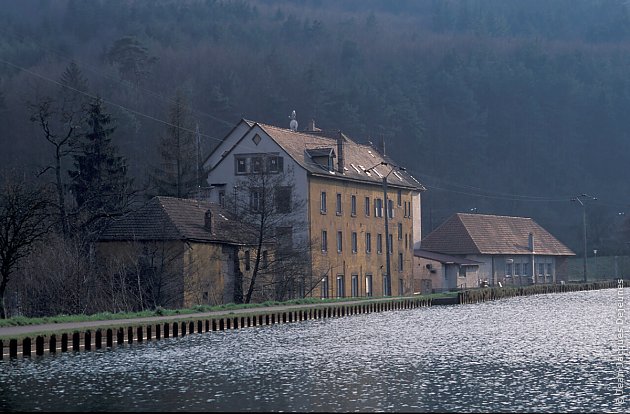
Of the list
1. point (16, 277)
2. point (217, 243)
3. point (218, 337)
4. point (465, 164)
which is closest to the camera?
point (218, 337)

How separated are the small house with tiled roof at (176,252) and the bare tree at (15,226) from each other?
893cm

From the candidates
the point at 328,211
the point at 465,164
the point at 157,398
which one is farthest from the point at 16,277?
the point at 465,164

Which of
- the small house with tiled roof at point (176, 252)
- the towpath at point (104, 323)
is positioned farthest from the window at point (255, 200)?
the towpath at point (104, 323)

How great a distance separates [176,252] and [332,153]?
24.7m

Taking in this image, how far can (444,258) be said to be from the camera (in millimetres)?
104188

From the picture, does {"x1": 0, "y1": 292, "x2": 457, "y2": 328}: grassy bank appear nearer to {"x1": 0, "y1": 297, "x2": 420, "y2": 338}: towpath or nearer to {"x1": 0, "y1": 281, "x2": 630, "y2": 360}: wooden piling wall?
{"x1": 0, "y1": 297, "x2": 420, "y2": 338}: towpath

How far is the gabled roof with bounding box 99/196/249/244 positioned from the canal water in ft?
50.6

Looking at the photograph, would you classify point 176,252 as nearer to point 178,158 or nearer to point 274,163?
point 274,163

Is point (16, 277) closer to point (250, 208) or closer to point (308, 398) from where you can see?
point (250, 208)

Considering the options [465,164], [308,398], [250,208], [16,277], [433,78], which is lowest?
[308,398]

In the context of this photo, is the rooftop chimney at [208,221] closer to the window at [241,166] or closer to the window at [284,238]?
the window at [284,238]

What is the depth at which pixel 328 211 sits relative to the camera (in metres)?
85.7

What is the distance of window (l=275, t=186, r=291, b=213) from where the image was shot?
74863mm

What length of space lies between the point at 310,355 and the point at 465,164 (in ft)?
499
